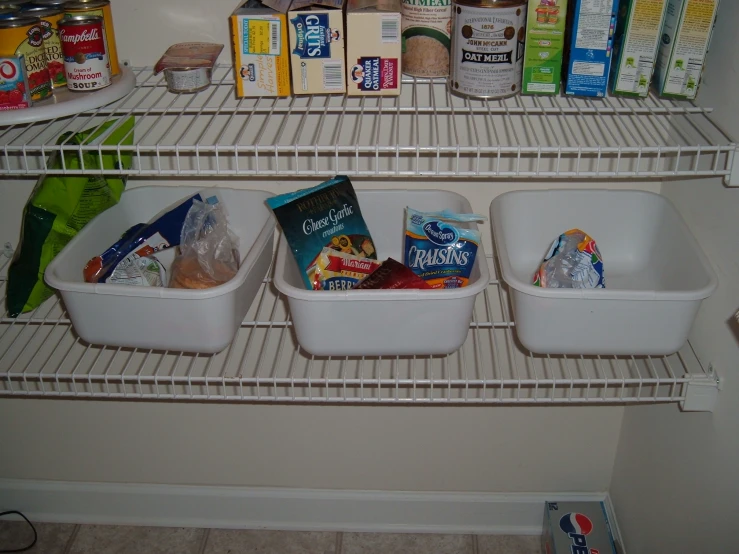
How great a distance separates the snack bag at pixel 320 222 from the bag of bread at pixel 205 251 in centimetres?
13

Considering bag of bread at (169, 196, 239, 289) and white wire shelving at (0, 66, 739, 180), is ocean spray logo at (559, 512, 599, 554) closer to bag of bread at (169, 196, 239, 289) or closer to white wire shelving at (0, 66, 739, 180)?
white wire shelving at (0, 66, 739, 180)

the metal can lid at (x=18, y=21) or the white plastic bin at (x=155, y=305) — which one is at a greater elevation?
the metal can lid at (x=18, y=21)

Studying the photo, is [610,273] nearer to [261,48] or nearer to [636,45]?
[636,45]

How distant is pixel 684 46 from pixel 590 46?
13cm

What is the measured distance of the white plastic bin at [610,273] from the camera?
97 cm

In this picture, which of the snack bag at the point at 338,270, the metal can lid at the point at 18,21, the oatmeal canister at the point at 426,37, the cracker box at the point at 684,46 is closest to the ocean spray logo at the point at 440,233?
the snack bag at the point at 338,270

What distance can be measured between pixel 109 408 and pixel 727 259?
4.11 feet

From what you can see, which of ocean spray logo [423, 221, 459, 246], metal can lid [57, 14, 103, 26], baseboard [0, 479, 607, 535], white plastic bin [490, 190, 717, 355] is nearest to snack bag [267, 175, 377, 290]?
ocean spray logo [423, 221, 459, 246]

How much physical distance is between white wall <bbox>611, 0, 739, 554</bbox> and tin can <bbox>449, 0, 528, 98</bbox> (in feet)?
0.95

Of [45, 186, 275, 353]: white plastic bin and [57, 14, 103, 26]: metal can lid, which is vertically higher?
[57, 14, 103, 26]: metal can lid

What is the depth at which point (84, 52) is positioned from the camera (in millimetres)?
991

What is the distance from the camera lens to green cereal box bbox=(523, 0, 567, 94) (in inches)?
38.6

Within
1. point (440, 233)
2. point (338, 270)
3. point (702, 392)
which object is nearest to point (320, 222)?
point (338, 270)

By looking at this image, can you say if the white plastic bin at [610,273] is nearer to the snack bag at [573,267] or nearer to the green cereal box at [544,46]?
the snack bag at [573,267]
